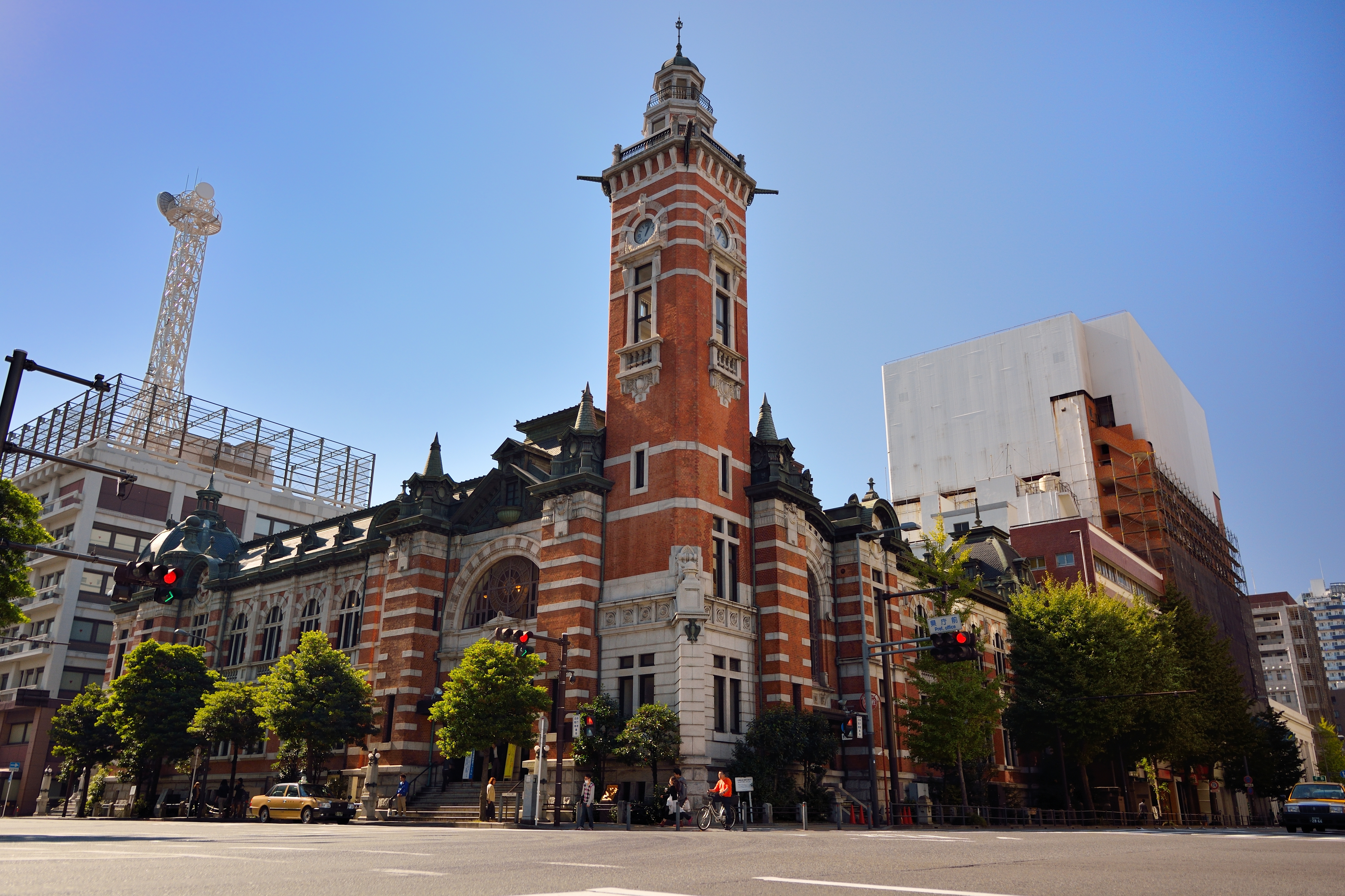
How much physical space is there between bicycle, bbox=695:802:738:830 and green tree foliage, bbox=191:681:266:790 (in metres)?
21.9

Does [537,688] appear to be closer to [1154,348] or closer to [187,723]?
[187,723]

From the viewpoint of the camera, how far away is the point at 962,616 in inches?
1303

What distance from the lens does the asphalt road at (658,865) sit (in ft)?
31.7

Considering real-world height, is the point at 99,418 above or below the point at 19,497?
above

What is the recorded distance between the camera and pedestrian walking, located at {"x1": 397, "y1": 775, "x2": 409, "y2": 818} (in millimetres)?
35594

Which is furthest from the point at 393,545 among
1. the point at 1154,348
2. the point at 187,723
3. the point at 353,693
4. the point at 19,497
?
the point at 1154,348

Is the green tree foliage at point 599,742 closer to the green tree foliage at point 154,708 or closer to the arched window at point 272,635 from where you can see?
the green tree foliage at point 154,708

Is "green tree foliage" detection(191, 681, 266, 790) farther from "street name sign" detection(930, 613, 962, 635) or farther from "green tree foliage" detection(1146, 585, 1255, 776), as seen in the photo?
"green tree foliage" detection(1146, 585, 1255, 776)

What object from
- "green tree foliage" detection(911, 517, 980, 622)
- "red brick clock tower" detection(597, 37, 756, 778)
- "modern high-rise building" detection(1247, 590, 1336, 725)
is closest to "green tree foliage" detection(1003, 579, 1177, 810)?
"green tree foliage" detection(911, 517, 980, 622)

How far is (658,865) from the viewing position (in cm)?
1312

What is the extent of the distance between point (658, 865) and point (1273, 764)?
71.9 meters

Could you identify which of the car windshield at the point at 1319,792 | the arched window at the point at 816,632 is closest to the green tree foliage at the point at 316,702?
the arched window at the point at 816,632

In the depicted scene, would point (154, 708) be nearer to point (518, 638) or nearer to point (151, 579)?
point (518, 638)

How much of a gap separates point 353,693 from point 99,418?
46.0 m
